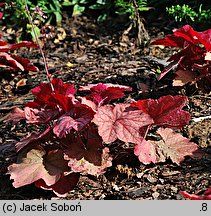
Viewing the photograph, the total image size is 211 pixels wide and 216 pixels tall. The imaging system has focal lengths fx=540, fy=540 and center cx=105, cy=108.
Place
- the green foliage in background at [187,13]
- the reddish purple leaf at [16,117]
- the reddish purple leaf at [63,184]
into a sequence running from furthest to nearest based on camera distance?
the green foliage in background at [187,13] < the reddish purple leaf at [16,117] < the reddish purple leaf at [63,184]

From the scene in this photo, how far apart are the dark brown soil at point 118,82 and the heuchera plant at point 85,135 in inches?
4.8

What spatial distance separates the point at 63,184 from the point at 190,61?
1.29 m

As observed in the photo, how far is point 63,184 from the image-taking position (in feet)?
9.41

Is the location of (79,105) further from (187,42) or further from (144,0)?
(144,0)

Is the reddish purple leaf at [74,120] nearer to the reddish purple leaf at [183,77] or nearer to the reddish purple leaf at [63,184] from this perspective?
the reddish purple leaf at [63,184]

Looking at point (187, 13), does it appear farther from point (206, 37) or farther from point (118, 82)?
point (206, 37)

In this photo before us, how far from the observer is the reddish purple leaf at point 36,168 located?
277 centimetres

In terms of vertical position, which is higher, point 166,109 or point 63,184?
point 166,109

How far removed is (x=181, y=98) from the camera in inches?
114

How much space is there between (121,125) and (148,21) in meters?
2.64

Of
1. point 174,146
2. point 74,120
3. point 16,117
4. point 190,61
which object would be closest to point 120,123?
point 74,120

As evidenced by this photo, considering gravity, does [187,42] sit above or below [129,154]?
above

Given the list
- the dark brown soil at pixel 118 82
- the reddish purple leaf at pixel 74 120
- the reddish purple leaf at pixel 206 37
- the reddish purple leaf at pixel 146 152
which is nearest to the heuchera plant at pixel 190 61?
the reddish purple leaf at pixel 206 37

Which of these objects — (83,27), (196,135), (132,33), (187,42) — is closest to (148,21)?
(132,33)
